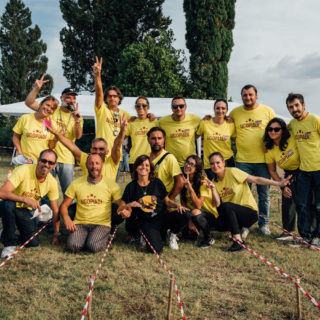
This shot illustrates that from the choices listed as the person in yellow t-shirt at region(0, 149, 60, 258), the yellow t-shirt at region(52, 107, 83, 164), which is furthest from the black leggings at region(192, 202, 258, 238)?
the yellow t-shirt at region(52, 107, 83, 164)

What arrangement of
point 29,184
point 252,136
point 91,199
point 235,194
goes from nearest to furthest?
point 29,184 → point 91,199 → point 235,194 → point 252,136

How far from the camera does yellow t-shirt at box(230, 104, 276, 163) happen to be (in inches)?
208

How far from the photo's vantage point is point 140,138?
535 centimetres

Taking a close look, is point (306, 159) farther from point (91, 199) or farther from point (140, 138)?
point (91, 199)

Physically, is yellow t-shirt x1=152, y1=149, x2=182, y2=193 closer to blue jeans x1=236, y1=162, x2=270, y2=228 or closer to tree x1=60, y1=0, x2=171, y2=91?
blue jeans x1=236, y1=162, x2=270, y2=228

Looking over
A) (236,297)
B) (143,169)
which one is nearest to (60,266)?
(143,169)

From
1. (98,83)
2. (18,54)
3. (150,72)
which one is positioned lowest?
(98,83)

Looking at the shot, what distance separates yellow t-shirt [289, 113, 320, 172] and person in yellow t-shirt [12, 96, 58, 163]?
3805 millimetres

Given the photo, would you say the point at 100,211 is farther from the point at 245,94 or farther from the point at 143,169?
the point at 245,94

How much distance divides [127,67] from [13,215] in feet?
56.7

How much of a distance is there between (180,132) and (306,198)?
2162 mm

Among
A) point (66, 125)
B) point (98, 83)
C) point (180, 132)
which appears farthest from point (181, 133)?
point (66, 125)

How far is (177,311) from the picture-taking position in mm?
2867

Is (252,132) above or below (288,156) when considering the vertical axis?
above
